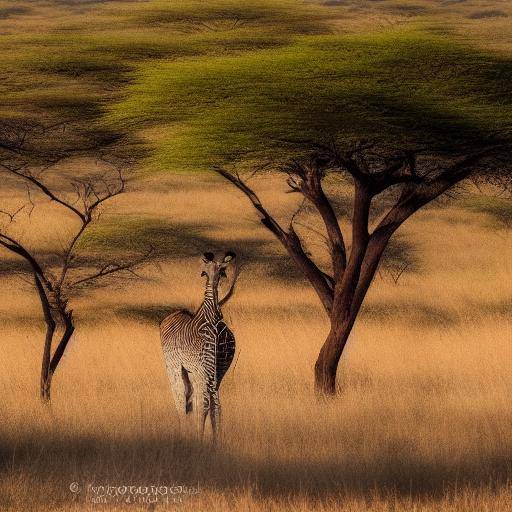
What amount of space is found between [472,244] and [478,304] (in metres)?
9.21

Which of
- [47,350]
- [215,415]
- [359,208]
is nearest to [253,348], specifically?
[359,208]

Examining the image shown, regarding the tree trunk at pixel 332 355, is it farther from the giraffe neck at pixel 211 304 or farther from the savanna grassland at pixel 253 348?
the giraffe neck at pixel 211 304

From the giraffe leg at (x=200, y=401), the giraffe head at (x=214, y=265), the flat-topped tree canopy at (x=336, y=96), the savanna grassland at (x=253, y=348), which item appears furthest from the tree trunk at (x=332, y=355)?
the giraffe head at (x=214, y=265)

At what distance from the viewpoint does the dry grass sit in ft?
32.8

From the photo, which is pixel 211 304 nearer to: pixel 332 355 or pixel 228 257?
pixel 228 257

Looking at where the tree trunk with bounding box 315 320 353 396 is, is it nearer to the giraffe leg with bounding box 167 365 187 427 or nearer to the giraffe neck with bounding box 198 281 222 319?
the giraffe leg with bounding box 167 365 187 427

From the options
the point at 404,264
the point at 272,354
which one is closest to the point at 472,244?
the point at 404,264

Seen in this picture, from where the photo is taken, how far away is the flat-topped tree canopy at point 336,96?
1277 cm

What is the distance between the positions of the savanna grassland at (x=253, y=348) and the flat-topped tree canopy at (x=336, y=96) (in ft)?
0.08

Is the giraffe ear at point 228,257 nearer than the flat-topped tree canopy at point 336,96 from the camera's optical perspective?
Yes

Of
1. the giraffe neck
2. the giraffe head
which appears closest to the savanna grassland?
the giraffe neck

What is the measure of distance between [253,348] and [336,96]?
793cm

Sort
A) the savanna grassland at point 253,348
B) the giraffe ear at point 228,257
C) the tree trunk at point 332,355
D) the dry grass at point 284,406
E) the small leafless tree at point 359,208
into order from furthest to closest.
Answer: the tree trunk at point 332,355
the small leafless tree at point 359,208
the giraffe ear at point 228,257
the savanna grassland at point 253,348
the dry grass at point 284,406

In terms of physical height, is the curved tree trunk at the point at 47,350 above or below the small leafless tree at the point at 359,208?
below
